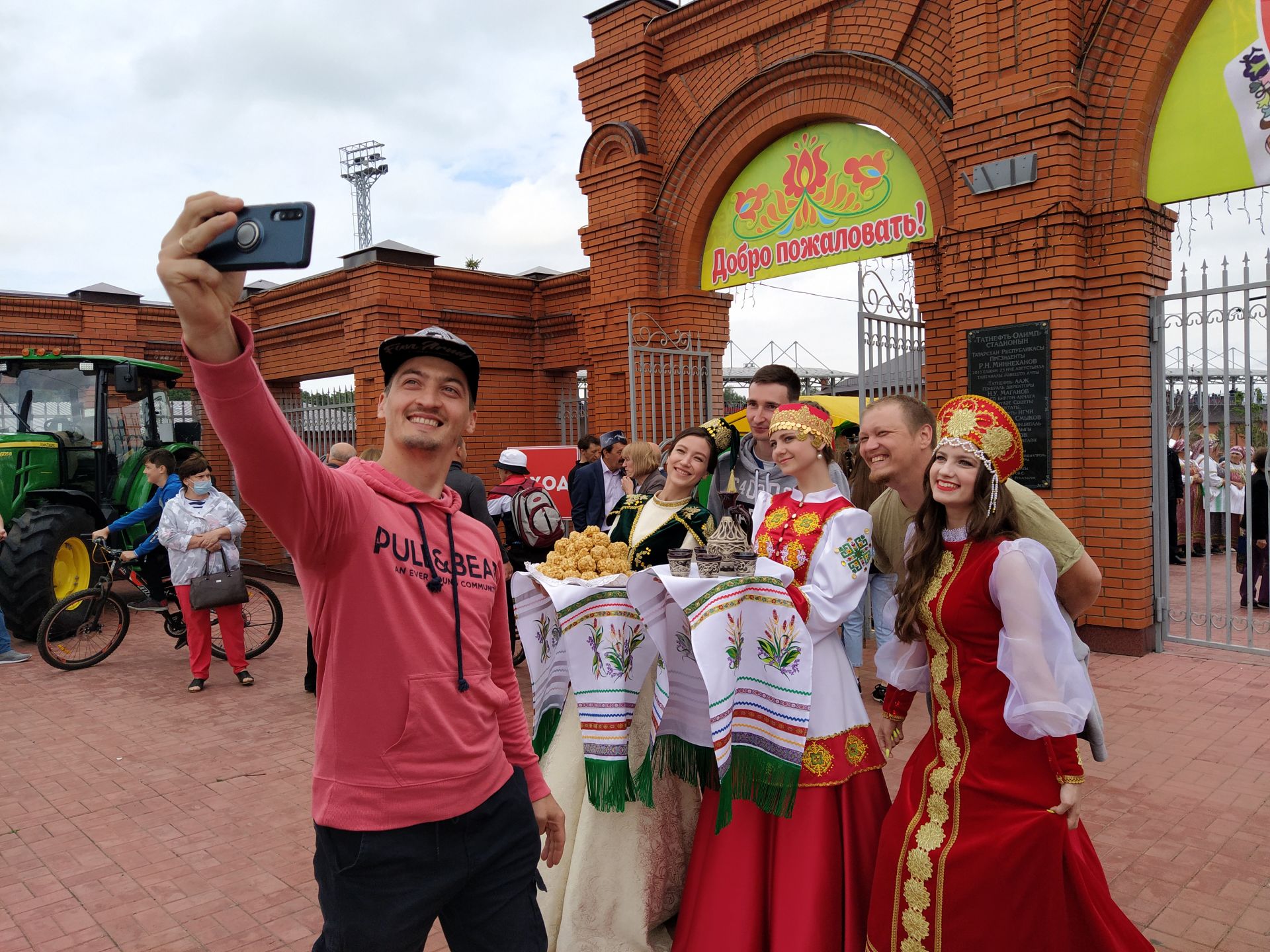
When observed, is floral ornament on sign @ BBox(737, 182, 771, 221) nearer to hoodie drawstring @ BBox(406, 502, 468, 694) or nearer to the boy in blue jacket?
the boy in blue jacket

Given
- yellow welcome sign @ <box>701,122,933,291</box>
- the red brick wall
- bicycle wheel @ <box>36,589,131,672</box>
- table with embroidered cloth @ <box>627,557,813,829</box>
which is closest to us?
table with embroidered cloth @ <box>627,557,813,829</box>

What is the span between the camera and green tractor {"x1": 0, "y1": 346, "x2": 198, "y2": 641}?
8.48 m

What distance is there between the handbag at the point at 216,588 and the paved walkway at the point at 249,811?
0.76 metres

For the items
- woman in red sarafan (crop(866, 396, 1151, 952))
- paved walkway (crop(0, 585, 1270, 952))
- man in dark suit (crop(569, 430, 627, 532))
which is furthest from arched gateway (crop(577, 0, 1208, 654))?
woman in red sarafan (crop(866, 396, 1151, 952))

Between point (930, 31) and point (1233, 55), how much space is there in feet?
7.37

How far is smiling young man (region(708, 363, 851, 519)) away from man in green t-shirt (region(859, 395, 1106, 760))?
0.26 meters

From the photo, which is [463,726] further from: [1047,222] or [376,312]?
[376,312]

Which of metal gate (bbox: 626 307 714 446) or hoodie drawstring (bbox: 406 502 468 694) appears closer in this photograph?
hoodie drawstring (bbox: 406 502 468 694)

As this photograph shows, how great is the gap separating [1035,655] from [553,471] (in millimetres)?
8422

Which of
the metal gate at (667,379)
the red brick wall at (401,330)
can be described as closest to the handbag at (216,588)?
the metal gate at (667,379)

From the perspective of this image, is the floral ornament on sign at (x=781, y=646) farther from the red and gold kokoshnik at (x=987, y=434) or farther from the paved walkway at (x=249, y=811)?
the paved walkway at (x=249, y=811)

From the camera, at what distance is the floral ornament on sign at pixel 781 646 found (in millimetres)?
2707

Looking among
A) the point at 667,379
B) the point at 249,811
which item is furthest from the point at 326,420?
the point at 249,811

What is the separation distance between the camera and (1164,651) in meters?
6.76
